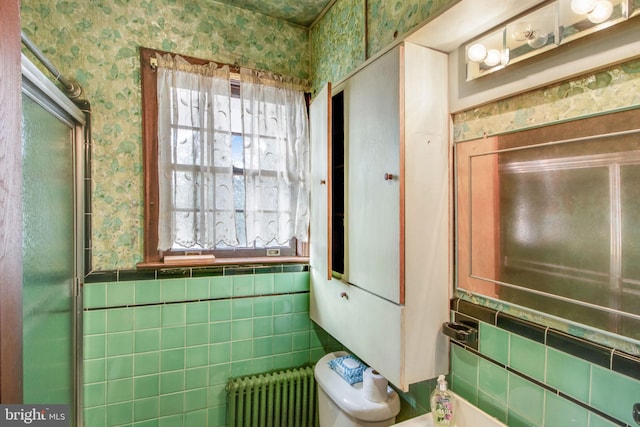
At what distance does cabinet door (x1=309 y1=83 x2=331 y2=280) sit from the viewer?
1.42 m

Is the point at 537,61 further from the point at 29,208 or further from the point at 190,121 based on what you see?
the point at 29,208

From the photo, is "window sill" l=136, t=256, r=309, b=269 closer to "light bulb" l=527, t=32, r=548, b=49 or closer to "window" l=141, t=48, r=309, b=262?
"window" l=141, t=48, r=309, b=262

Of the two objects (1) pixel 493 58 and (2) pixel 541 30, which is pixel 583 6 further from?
(1) pixel 493 58

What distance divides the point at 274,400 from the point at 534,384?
128 cm

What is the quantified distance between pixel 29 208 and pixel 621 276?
171 centimetres

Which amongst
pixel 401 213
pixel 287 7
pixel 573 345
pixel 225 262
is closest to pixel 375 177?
pixel 401 213

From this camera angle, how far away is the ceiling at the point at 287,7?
1674mm

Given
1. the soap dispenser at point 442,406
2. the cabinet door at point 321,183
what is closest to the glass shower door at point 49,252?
the cabinet door at point 321,183

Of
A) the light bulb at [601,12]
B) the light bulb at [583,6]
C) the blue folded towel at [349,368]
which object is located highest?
the light bulb at [583,6]

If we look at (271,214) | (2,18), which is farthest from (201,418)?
(2,18)

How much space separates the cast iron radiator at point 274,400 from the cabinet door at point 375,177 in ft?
2.65

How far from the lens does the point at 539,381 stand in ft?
2.81

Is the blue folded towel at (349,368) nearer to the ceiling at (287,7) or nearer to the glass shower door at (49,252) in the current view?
the glass shower door at (49,252)

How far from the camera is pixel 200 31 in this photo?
64.9 inches
